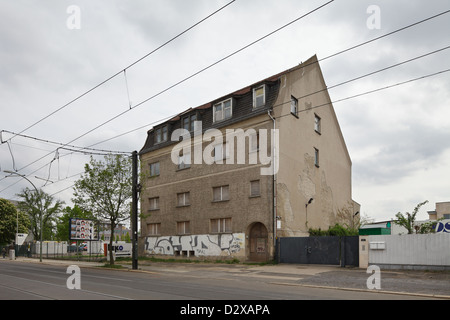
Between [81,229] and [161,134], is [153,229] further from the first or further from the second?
[161,134]

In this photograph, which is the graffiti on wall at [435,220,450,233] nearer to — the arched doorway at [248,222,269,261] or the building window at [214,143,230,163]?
the arched doorway at [248,222,269,261]

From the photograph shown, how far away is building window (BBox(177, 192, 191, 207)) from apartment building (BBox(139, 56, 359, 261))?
9 centimetres

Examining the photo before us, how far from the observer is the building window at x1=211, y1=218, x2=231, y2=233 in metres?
30.4

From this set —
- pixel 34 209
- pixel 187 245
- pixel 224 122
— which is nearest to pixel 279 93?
pixel 224 122

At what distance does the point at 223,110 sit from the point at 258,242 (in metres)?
10.7

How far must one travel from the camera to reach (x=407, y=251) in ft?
70.3

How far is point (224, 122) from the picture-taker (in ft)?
103

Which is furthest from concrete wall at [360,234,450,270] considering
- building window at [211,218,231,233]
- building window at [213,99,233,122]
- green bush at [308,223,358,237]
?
building window at [213,99,233,122]

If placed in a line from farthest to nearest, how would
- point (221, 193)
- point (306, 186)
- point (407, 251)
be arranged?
point (306, 186) < point (221, 193) < point (407, 251)

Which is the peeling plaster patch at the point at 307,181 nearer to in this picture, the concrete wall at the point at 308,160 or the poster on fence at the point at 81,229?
the concrete wall at the point at 308,160

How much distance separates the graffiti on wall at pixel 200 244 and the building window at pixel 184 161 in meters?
5.92

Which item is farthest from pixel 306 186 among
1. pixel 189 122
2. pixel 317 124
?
pixel 189 122

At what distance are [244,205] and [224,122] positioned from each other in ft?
22.1
